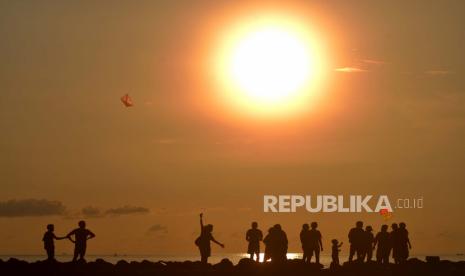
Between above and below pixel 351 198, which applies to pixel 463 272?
below

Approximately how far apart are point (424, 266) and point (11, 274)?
59.0 ft

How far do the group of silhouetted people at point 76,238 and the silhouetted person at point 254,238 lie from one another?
6.62 m

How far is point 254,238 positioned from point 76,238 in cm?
748

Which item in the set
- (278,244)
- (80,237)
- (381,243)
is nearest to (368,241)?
(381,243)

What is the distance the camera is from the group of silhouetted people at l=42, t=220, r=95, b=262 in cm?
4053

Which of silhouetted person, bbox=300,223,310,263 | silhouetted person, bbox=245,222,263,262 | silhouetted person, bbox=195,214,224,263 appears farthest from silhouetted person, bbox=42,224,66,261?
silhouetted person, bbox=300,223,310,263

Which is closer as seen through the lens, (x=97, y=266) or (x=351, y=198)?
(x=97, y=266)

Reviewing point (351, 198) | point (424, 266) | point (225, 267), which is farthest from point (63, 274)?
point (351, 198)

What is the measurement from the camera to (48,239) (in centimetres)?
4103

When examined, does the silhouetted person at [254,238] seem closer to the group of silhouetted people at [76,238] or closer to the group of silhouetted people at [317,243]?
the group of silhouetted people at [317,243]

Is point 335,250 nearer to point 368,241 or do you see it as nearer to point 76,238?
point 368,241

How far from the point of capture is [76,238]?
40.8 metres

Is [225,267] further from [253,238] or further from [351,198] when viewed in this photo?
[351,198]

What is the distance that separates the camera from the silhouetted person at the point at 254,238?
4197cm
